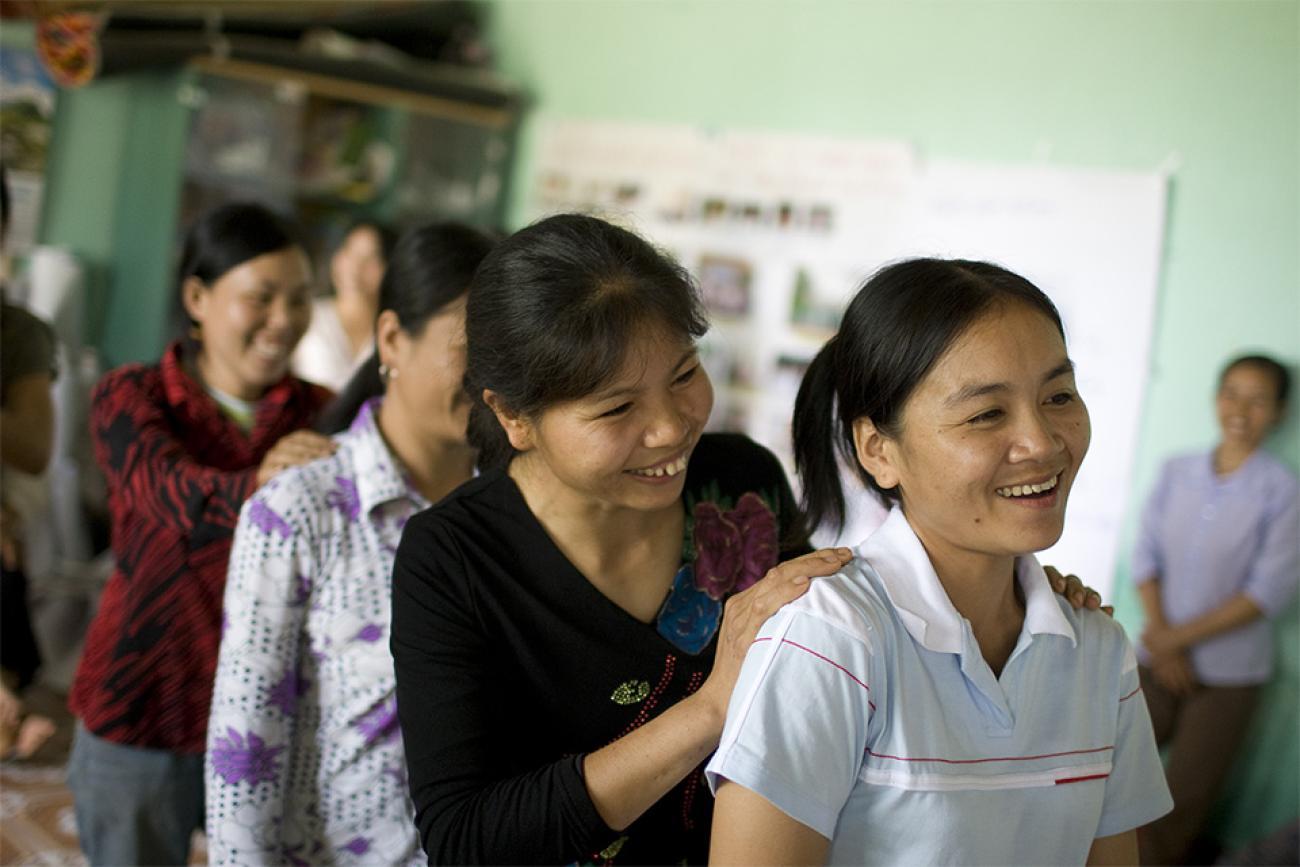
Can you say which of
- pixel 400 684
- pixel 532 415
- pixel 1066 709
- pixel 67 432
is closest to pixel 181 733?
pixel 400 684

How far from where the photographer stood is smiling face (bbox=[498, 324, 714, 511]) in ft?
4.23

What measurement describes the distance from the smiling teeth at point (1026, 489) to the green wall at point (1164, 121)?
279cm

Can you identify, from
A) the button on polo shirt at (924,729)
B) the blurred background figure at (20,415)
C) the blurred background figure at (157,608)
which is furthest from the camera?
the blurred background figure at (20,415)

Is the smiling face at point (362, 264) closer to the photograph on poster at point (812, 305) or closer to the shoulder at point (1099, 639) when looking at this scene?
the photograph on poster at point (812, 305)

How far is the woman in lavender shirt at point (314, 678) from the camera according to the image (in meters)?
1.53

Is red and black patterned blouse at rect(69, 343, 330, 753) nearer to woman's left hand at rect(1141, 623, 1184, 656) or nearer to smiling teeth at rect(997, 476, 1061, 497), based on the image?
smiling teeth at rect(997, 476, 1061, 497)

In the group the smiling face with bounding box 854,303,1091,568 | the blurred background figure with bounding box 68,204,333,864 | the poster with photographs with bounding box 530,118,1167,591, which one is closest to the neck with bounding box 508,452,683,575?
the smiling face with bounding box 854,303,1091,568

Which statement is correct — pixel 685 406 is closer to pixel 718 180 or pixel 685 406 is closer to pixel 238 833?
pixel 238 833

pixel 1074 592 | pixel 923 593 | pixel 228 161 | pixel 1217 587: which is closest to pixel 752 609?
pixel 923 593

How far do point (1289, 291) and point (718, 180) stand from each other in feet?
6.84

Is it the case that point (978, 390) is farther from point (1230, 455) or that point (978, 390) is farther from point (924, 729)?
point (1230, 455)

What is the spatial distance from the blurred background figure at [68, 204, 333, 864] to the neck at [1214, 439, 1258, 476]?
2852mm

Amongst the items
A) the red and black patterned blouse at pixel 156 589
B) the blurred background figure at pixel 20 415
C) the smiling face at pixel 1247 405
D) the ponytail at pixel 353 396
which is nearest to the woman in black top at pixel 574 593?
the ponytail at pixel 353 396

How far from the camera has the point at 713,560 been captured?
1469 millimetres
